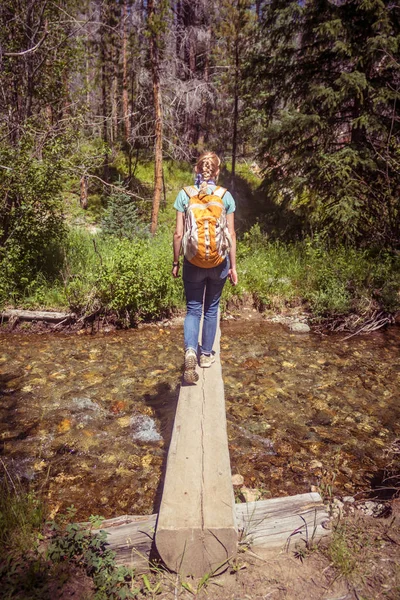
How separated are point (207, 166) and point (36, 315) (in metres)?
5.76

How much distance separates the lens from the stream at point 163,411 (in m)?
4.02

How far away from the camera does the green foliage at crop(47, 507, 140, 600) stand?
233 cm

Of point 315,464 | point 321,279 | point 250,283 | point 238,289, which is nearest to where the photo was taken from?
point 315,464

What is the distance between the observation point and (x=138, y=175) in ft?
67.3

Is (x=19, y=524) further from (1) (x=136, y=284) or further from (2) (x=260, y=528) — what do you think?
(1) (x=136, y=284)

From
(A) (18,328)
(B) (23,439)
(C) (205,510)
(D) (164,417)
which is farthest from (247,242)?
(C) (205,510)

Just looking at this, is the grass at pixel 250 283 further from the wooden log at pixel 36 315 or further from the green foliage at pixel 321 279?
the wooden log at pixel 36 315

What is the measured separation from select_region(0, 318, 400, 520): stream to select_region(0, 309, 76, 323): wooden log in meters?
0.43

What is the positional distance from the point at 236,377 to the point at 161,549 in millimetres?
3981

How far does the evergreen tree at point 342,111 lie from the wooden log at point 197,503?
25.2 feet

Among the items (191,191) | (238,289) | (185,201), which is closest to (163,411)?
(185,201)

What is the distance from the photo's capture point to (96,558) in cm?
249

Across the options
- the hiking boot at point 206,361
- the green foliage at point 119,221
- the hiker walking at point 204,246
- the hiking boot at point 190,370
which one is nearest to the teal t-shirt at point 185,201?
the hiker walking at point 204,246

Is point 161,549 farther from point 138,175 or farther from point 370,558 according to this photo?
point 138,175
